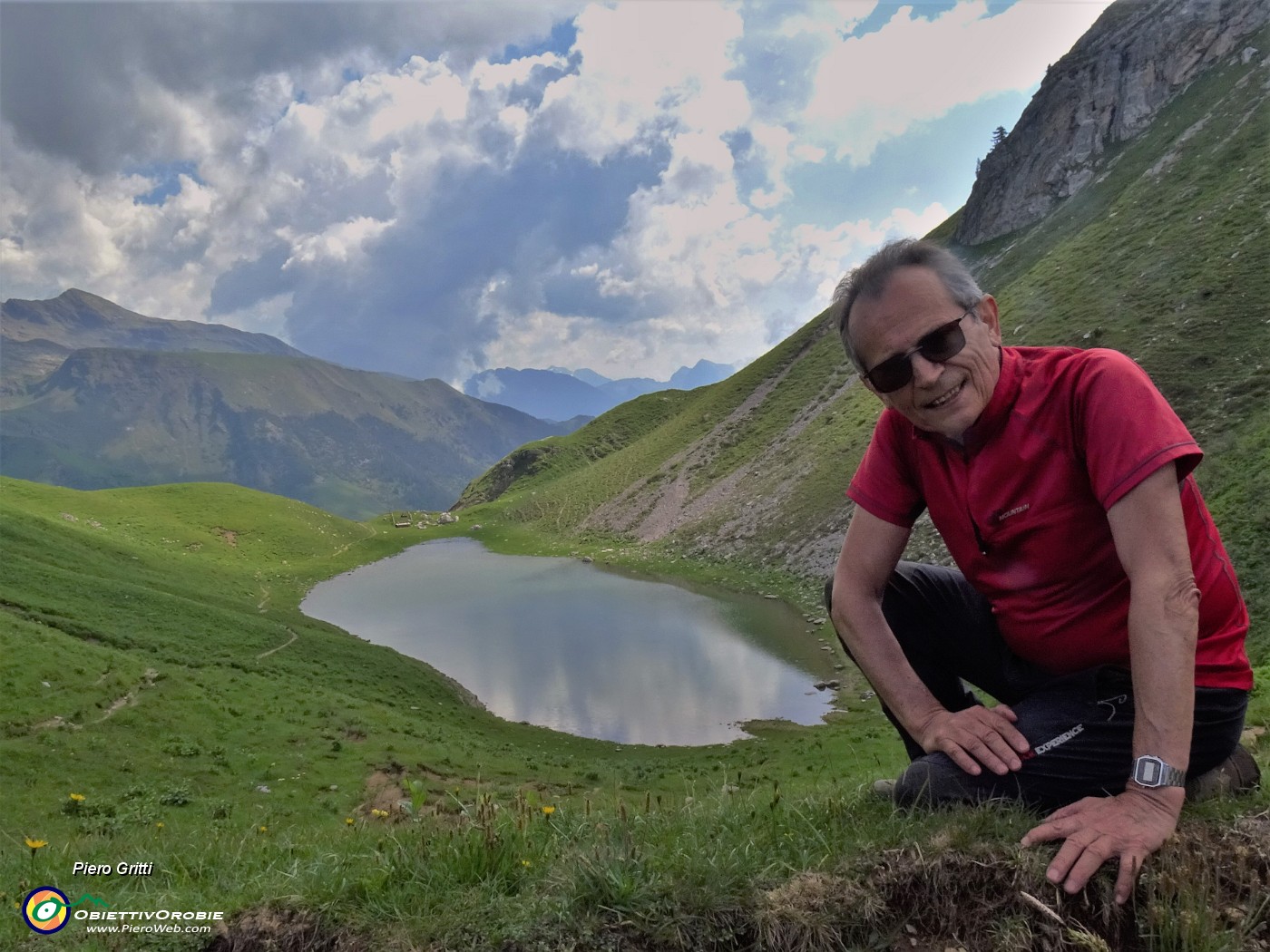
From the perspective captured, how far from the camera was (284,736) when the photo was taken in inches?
892

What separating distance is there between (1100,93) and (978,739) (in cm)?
11333

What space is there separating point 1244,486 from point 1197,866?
30.5 meters

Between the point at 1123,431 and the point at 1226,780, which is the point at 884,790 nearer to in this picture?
the point at 1226,780

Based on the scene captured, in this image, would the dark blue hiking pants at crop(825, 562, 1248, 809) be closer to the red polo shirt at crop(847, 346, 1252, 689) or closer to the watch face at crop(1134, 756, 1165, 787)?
the red polo shirt at crop(847, 346, 1252, 689)

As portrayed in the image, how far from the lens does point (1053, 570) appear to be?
339 centimetres

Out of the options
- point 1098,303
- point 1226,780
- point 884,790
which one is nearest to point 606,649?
point 884,790

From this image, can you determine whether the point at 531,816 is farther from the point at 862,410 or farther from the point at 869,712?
the point at 862,410

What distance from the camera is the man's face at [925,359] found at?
353cm

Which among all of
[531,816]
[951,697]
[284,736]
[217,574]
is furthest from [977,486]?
[217,574]

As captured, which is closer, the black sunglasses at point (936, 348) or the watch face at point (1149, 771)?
the watch face at point (1149, 771)

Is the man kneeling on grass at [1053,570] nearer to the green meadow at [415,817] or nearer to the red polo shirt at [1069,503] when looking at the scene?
the red polo shirt at [1069,503]

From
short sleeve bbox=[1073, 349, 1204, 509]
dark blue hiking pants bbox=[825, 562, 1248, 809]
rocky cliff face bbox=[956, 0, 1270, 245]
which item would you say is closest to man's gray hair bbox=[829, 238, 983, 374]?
short sleeve bbox=[1073, 349, 1204, 509]

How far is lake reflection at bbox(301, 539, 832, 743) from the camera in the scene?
29.4m

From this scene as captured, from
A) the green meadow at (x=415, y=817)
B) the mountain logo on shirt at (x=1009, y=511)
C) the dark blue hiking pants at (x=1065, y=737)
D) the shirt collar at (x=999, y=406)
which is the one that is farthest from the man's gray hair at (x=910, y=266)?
the green meadow at (x=415, y=817)
